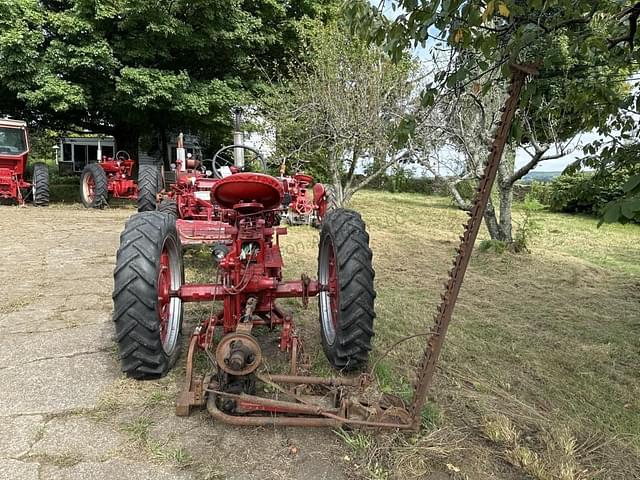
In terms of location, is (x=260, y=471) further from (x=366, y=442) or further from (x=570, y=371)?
(x=570, y=371)

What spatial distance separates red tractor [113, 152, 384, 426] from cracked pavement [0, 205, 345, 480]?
0.13 m

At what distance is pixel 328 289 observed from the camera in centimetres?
320

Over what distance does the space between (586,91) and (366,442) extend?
303cm

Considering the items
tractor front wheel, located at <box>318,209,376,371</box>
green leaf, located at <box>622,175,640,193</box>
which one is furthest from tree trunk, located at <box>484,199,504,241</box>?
green leaf, located at <box>622,175,640,193</box>

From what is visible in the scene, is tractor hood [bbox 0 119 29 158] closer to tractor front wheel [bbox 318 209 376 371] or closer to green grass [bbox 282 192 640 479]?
green grass [bbox 282 192 640 479]

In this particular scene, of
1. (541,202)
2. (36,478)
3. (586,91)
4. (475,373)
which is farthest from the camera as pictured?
(541,202)

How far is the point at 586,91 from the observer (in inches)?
136

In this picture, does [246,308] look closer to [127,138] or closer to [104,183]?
[104,183]

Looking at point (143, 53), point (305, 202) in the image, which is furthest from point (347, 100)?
point (143, 53)

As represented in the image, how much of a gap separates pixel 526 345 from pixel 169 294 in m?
2.81

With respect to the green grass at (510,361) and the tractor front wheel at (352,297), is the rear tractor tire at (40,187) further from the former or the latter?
the tractor front wheel at (352,297)

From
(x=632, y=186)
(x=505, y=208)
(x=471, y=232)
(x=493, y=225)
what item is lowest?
(x=493, y=225)

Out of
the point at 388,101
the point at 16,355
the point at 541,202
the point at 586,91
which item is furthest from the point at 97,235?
the point at 541,202

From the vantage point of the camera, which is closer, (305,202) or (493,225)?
(493,225)
